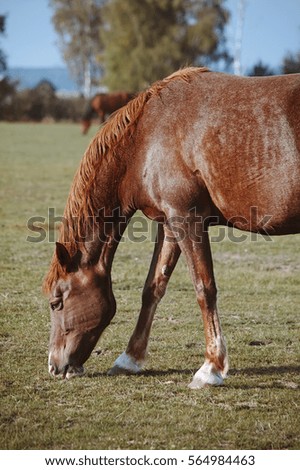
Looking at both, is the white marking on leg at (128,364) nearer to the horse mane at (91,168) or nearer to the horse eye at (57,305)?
the horse eye at (57,305)

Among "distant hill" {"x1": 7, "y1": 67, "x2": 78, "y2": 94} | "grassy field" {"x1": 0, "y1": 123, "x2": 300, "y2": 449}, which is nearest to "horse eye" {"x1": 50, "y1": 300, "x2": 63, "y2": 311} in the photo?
"grassy field" {"x1": 0, "y1": 123, "x2": 300, "y2": 449}

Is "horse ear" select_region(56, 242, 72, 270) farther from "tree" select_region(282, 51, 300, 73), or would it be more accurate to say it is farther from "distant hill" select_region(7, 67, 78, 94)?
"distant hill" select_region(7, 67, 78, 94)

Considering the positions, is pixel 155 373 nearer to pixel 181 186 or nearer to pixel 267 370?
pixel 267 370

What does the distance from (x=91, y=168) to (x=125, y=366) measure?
4.59ft

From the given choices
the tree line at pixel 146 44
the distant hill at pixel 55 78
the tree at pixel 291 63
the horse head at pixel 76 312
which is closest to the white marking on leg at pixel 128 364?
the horse head at pixel 76 312

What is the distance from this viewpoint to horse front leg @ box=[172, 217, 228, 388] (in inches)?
172

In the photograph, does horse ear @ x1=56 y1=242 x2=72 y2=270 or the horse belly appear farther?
horse ear @ x1=56 y1=242 x2=72 y2=270

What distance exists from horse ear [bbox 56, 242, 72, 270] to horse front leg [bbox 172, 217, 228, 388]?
0.76m

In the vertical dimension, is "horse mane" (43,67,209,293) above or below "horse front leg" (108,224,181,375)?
above

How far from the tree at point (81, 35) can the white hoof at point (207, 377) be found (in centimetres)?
5361

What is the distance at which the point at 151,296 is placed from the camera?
4.86 metres

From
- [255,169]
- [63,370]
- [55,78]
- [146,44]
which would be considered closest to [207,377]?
[63,370]

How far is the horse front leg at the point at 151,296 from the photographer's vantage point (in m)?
4.69
